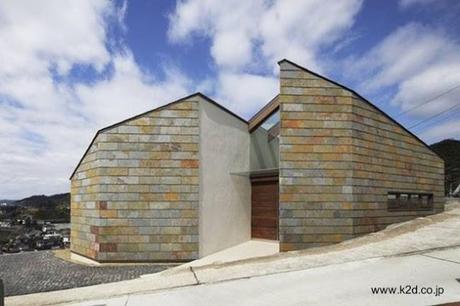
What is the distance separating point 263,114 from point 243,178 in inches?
88.2

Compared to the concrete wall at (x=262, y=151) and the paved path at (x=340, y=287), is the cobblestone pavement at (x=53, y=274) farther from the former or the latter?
the concrete wall at (x=262, y=151)

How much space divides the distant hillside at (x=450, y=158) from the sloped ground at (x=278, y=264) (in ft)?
96.2

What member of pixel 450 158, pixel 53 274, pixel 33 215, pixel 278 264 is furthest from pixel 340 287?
pixel 33 215

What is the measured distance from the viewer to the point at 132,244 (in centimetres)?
1262

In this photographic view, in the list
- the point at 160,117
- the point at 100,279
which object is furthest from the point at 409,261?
the point at 160,117

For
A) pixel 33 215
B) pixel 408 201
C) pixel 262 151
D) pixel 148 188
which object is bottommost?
pixel 33 215

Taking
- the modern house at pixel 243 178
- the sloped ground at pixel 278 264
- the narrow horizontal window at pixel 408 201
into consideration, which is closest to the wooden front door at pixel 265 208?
the modern house at pixel 243 178

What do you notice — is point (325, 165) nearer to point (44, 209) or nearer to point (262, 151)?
point (262, 151)

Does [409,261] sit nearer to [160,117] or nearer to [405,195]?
[405,195]

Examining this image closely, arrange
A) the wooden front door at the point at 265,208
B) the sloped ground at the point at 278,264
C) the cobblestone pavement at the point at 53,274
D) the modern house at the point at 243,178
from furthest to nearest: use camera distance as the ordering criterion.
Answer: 1. the wooden front door at the point at 265,208
2. the modern house at the point at 243,178
3. the cobblestone pavement at the point at 53,274
4. the sloped ground at the point at 278,264

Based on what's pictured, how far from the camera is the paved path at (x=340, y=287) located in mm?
6336

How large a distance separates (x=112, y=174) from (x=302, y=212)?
5.64 meters

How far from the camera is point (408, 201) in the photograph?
13938mm

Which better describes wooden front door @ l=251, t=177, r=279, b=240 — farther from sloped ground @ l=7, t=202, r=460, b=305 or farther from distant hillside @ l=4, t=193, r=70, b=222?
distant hillside @ l=4, t=193, r=70, b=222
